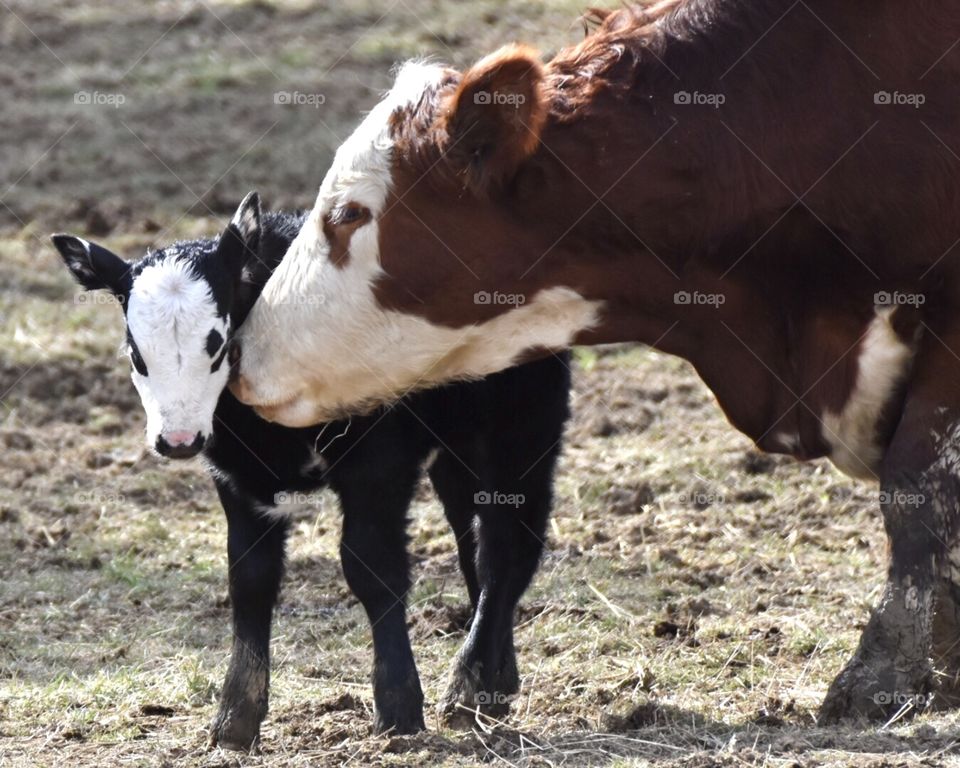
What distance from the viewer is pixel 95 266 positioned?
16.8ft

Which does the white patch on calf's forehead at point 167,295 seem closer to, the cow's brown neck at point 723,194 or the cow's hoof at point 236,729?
the cow's brown neck at point 723,194

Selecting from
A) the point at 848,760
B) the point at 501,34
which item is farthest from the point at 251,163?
the point at 848,760

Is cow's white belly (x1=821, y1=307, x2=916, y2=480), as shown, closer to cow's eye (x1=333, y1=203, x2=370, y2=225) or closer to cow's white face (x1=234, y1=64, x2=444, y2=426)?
cow's white face (x1=234, y1=64, x2=444, y2=426)

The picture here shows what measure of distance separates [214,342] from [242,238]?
41 centimetres

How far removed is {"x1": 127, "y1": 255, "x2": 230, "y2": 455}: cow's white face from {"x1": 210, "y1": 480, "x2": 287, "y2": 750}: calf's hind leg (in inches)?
14.7

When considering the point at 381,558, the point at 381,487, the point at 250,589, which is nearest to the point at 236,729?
the point at 250,589

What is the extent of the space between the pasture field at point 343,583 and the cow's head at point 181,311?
93 cm

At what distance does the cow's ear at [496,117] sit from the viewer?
4.36m

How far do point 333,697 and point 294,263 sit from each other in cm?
133

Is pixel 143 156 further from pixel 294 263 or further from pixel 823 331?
pixel 823 331

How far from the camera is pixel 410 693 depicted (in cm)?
473

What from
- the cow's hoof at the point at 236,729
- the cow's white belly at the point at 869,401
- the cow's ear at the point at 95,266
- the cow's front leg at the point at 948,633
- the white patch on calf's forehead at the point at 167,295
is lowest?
the cow's hoof at the point at 236,729

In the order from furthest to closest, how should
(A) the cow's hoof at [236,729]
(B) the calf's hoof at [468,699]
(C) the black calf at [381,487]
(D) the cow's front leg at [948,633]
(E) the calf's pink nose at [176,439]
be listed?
(B) the calf's hoof at [468,699]
(C) the black calf at [381,487]
(A) the cow's hoof at [236,729]
(E) the calf's pink nose at [176,439]
(D) the cow's front leg at [948,633]

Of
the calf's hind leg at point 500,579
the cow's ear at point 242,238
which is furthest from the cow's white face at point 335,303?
the calf's hind leg at point 500,579
